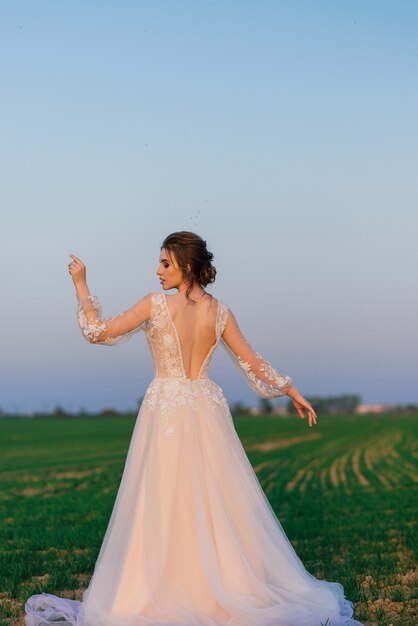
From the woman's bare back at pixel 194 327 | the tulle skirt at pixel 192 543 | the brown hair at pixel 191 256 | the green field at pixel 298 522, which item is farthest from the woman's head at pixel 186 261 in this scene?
the green field at pixel 298 522

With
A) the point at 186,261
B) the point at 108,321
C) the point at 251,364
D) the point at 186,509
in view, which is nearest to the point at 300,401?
the point at 251,364

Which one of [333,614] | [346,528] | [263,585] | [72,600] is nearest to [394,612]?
[333,614]

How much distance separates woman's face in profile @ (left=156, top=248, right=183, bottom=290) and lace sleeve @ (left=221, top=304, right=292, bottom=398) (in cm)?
52

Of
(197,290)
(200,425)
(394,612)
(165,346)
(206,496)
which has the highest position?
(197,290)

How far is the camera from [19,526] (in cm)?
1459

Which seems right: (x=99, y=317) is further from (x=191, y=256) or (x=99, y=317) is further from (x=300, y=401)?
(x=300, y=401)

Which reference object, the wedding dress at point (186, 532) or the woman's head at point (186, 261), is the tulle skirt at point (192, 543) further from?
the woman's head at point (186, 261)

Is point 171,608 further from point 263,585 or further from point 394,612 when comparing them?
point 394,612

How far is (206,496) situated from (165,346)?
1.15m

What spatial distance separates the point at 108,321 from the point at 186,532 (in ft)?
5.41

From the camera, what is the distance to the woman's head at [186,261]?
21.5 ft

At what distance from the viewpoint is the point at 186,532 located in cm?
655

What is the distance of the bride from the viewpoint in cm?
639

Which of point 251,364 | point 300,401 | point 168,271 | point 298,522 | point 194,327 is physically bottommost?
point 298,522
